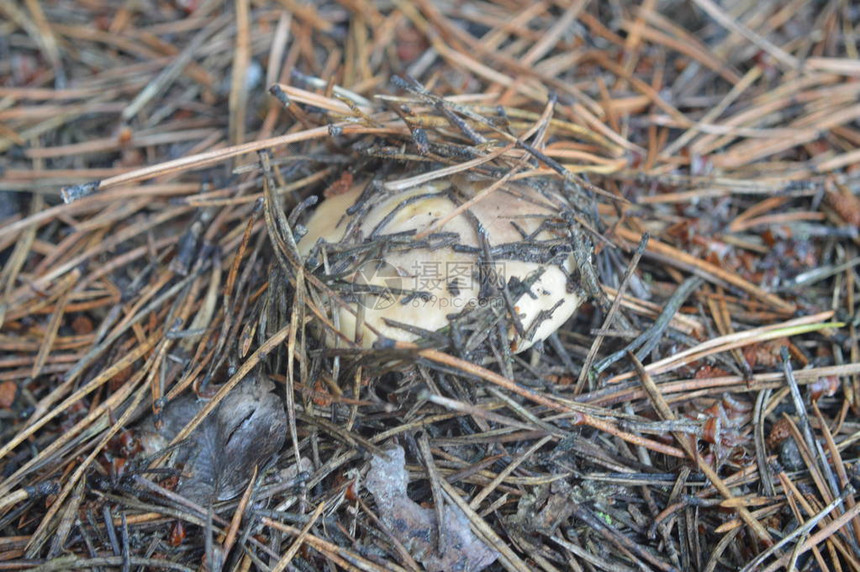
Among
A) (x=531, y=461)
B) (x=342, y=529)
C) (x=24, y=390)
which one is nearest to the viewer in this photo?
(x=342, y=529)

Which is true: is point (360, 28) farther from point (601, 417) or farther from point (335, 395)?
point (601, 417)

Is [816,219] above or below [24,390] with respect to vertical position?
above

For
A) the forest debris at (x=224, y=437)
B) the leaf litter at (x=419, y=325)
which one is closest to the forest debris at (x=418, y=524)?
the leaf litter at (x=419, y=325)

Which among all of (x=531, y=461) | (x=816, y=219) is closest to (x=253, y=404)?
(x=531, y=461)

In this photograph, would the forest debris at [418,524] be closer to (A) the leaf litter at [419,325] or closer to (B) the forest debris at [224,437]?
(A) the leaf litter at [419,325]

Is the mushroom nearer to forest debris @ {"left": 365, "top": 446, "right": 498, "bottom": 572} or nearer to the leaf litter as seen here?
the leaf litter
